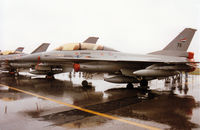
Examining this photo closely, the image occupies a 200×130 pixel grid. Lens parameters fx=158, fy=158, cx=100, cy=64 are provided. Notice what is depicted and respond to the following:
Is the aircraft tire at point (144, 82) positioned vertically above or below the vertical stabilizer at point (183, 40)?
below

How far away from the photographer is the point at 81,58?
908 cm

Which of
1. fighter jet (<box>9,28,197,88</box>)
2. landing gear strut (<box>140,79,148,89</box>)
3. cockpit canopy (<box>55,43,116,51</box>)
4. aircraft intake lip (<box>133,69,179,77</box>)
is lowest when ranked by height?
landing gear strut (<box>140,79,148,89</box>)

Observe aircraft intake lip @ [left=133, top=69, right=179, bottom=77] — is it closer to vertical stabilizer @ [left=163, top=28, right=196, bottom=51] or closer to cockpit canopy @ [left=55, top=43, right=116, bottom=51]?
vertical stabilizer @ [left=163, top=28, right=196, bottom=51]

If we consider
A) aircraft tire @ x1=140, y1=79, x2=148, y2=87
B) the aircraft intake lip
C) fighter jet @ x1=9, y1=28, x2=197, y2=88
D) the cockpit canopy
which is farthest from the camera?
the cockpit canopy

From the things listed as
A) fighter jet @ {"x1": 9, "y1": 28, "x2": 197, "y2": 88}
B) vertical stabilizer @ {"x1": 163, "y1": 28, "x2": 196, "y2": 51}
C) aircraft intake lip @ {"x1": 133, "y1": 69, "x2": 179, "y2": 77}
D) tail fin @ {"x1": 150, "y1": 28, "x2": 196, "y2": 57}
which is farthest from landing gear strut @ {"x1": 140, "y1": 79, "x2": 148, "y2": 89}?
vertical stabilizer @ {"x1": 163, "y1": 28, "x2": 196, "y2": 51}

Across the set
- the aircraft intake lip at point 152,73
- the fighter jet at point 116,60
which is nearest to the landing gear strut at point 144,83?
the fighter jet at point 116,60

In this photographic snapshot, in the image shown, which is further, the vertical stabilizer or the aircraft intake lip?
the vertical stabilizer

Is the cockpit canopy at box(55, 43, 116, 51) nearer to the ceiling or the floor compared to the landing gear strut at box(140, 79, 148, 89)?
nearer to the ceiling

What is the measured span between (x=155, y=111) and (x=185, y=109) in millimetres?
1128

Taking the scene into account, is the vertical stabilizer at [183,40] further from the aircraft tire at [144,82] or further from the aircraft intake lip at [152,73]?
the aircraft tire at [144,82]

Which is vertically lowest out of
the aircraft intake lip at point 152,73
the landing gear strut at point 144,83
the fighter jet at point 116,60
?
the landing gear strut at point 144,83

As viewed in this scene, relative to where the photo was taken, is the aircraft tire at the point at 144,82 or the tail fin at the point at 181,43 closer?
the aircraft tire at the point at 144,82

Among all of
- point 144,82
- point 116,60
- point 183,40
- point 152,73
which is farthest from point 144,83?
point 183,40

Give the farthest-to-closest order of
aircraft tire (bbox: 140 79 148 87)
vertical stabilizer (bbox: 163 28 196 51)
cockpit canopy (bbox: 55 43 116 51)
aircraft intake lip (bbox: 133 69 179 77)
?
vertical stabilizer (bbox: 163 28 196 51) < cockpit canopy (bbox: 55 43 116 51) < aircraft tire (bbox: 140 79 148 87) < aircraft intake lip (bbox: 133 69 179 77)
